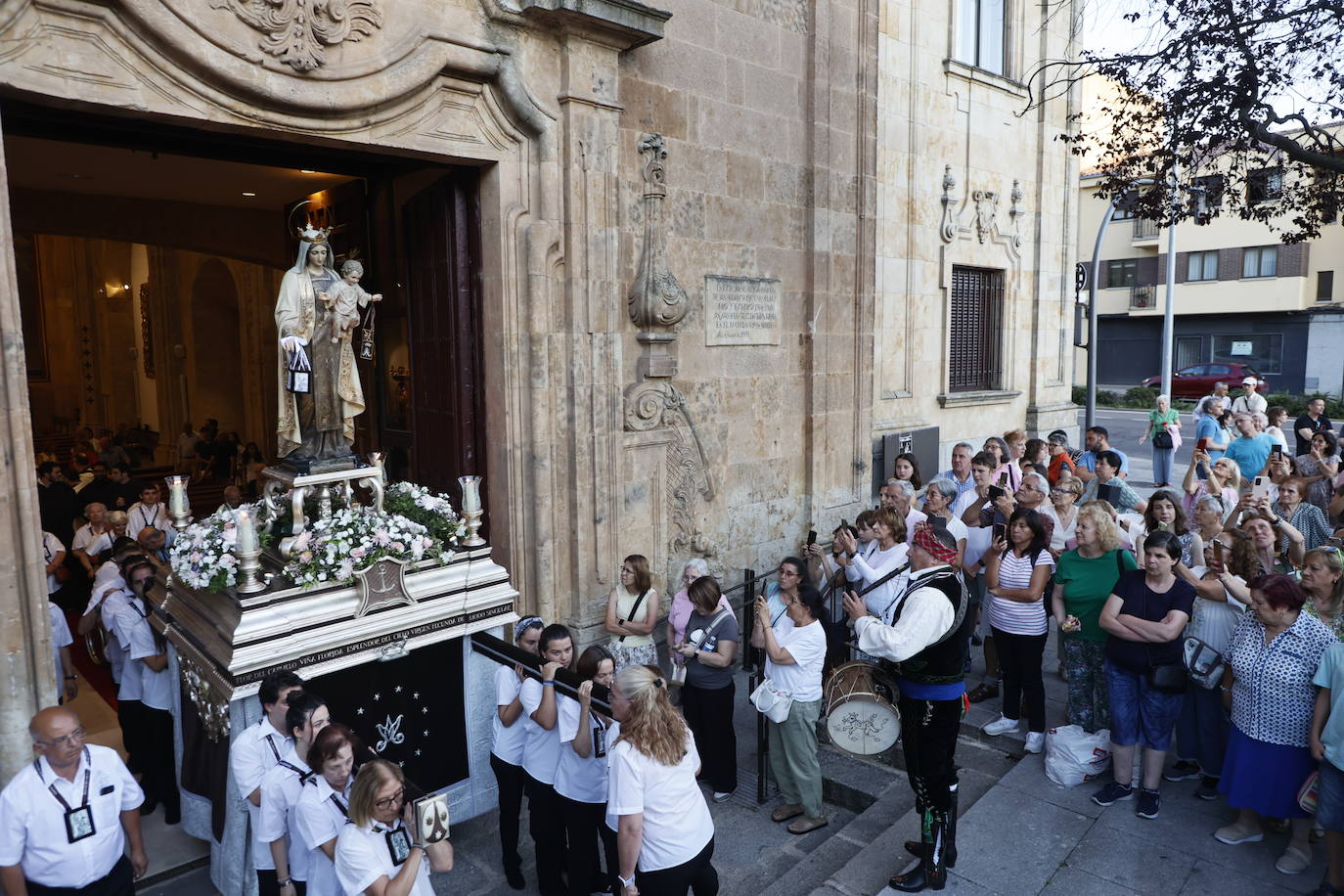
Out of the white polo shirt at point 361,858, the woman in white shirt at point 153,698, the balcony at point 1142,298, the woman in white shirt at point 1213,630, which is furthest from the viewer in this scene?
the balcony at point 1142,298

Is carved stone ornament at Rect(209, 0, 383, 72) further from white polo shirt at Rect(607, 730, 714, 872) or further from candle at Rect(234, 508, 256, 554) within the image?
white polo shirt at Rect(607, 730, 714, 872)

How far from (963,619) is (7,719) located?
5384mm

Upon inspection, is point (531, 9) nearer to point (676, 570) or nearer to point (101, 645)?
point (676, 570)

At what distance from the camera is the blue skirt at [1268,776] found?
16.2 feet

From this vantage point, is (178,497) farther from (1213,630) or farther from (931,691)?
(1213,630)

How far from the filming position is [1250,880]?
490cm

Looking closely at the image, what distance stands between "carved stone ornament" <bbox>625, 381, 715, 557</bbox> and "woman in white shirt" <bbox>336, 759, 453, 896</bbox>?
4.78 meters

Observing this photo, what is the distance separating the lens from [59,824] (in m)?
4.05

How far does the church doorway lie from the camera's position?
7441mm

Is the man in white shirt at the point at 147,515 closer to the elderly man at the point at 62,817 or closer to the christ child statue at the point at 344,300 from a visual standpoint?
the christ child statue at the point at 344,300

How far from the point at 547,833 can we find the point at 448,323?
4.24 metres

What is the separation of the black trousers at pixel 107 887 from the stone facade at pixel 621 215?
139 cm

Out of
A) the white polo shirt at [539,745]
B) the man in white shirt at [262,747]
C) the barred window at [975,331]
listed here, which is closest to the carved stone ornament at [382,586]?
the man in white shirt at [262,747]

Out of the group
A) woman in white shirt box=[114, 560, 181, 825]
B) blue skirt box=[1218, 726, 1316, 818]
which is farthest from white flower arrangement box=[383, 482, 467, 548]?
blue skirt box=[1218, 726, 1316, 818]
